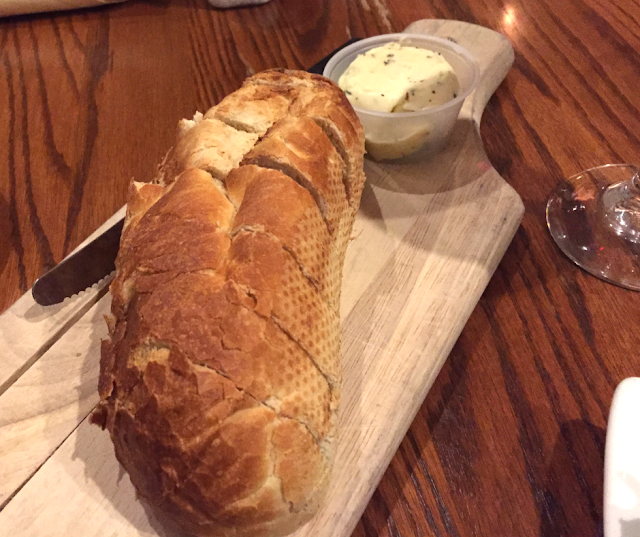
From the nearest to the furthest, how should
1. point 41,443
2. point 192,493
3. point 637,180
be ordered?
point 192,493 → point 41,443 → point 637,180

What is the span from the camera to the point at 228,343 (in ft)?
3.09

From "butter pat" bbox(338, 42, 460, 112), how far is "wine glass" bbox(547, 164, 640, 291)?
0.58 m

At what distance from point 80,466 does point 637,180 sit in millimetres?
1897

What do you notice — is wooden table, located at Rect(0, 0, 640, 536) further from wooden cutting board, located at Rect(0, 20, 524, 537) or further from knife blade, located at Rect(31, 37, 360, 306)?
knife blade, located at Rect(31, 37, 360, 306)

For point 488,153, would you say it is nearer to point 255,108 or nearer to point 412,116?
point 412,116

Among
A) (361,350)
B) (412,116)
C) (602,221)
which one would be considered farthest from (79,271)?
(602,221)

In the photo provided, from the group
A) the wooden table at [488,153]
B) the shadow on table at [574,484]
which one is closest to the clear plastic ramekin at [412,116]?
the wooden table at [488,153]

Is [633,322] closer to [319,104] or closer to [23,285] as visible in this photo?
[319,104]

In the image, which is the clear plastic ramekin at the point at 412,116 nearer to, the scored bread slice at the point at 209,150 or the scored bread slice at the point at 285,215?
the scored bread slice at the point at 209,150

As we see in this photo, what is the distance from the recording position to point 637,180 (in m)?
1.59

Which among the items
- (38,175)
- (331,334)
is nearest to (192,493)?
(331,334)

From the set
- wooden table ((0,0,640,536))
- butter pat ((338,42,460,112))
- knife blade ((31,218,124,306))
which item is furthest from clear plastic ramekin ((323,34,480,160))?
knife blade ((31,218,124,306))

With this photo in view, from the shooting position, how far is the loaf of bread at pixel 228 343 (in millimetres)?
920

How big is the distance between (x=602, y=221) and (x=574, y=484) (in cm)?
94
